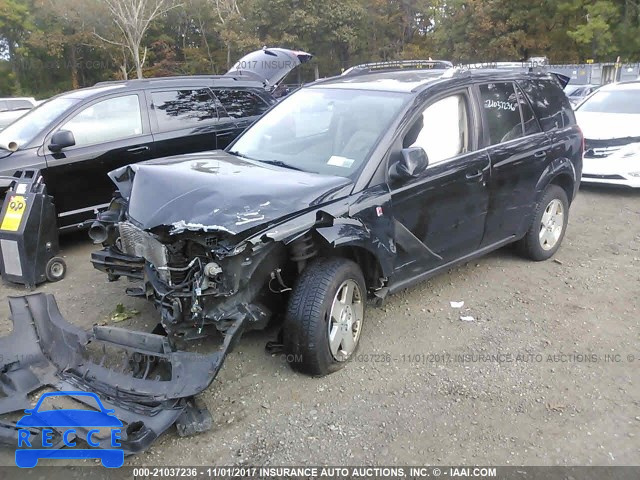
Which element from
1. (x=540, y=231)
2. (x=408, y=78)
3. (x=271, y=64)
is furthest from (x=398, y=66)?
(x=271, y=64)

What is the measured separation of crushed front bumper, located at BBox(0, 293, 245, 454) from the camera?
10.0 feet

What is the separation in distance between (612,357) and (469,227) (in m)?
1.47

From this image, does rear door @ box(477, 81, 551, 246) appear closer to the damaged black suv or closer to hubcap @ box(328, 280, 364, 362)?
the damaged black suv

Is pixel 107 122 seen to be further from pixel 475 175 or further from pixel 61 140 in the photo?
pixel 475 175

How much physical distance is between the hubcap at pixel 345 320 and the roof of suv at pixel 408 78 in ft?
5.62

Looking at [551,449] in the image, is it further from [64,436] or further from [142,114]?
[142,114]

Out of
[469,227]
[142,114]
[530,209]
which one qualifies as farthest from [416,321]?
[142,114]

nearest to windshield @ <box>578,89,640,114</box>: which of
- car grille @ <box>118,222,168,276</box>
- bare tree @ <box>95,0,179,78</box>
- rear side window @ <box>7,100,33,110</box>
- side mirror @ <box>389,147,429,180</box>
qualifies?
side mirror @ <box>389,147,429,180</box>

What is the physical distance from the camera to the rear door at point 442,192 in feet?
13.8

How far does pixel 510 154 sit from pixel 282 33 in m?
37.8

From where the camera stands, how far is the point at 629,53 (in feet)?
106

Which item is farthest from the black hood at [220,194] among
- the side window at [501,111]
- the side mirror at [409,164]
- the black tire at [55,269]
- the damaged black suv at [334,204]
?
the side window at [501,111]

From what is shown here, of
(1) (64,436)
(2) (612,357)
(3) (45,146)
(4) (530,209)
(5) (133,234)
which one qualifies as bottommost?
(2) (612,357)

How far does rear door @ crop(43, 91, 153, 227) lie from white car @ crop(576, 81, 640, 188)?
6824 mm
